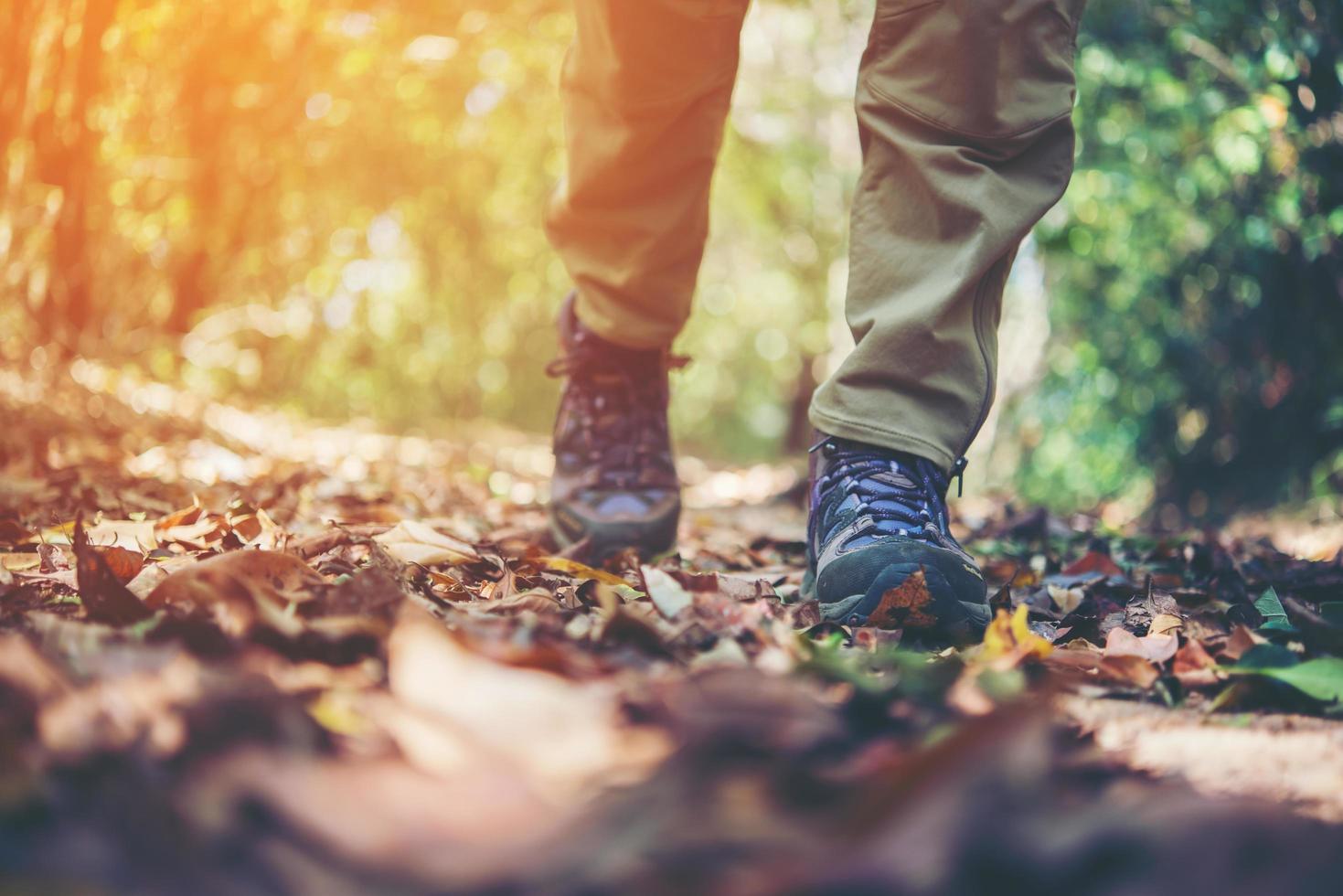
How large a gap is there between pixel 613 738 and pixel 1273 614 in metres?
1.00

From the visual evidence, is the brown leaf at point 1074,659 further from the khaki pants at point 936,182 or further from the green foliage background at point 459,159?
the green foliage background at point 459,159

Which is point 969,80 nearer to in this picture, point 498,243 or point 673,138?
point 673,138

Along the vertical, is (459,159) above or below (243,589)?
above

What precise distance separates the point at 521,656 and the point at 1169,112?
346 cm

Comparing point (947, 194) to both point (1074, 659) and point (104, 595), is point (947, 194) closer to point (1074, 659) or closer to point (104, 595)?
point (1074, 659)

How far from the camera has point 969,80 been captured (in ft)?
4.57

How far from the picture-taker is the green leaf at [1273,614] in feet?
3.93

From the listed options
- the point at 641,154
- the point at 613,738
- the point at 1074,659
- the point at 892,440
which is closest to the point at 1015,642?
the point at 1074,659

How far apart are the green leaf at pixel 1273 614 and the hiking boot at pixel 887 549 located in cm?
33

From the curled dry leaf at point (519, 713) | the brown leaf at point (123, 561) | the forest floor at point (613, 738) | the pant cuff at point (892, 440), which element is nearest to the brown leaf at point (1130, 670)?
the forest floor at point (613, 738)

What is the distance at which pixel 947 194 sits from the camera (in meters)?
1.42

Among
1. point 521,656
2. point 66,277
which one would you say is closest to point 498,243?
point 66,277

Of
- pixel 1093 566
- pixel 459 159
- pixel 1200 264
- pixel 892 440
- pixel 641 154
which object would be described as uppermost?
pixel 459 159

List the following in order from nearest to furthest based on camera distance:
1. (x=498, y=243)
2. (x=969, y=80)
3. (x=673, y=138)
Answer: (x=969, y=80) < (x=673, y=138) < (x=498, y=243)
